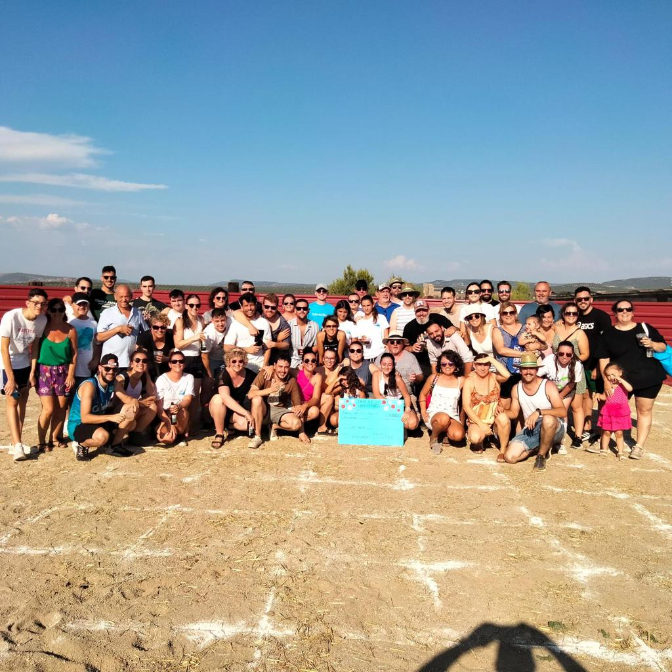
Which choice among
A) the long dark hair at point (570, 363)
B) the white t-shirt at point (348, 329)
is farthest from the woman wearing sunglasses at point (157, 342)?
the long dark hair at point (570, 363)

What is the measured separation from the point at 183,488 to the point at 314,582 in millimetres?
2103

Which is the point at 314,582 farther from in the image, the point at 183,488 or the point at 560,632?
the point at 183,488

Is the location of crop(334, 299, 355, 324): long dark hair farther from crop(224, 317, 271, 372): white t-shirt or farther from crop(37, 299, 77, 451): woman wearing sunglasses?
crop(37, 299, 77, 451): woman wearing sunglasses

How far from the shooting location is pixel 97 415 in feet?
19.9

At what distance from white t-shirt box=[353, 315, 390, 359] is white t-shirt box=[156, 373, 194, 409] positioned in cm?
238

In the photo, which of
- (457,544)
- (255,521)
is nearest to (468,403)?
(457,544)

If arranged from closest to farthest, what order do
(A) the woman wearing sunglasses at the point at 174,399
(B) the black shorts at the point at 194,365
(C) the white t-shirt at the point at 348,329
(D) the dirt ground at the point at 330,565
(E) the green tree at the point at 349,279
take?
(D) the dirt ground at the point at 330,565, (A) the woman wearing sunglasses at the point at 174,399, (B) the black shorts at the point at 194,365, (C) the white t-shirt at the point at 348,329, (E) the green tree at the point at 349,279

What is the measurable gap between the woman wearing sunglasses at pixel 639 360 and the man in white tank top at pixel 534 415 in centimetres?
86

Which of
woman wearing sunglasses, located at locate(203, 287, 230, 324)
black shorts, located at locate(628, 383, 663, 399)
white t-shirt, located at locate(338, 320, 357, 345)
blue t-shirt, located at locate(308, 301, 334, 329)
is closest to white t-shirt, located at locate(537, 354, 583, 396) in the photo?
black shorts, located at locate(628, 383, 663, 399)

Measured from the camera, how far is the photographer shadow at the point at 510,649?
9.44 feet

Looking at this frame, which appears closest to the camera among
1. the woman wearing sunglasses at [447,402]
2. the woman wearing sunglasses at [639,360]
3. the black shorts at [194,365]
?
the woman wearing sunglasses at [639,360]

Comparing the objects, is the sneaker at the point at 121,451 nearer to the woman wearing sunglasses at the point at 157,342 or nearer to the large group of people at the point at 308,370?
the large group of people at the point at 308,370

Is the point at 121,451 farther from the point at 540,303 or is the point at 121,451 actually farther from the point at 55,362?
the point at 540,303

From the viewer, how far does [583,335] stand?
6883mm
